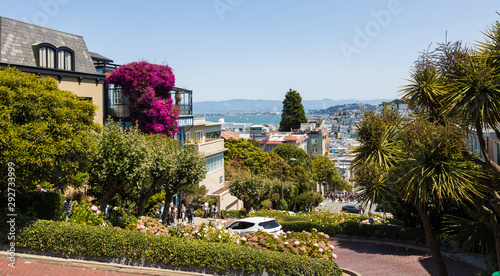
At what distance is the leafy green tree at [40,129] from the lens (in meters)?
11.5

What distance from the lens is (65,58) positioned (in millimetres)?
24609

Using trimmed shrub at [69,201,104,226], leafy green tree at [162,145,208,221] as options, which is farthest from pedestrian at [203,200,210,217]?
trimmed shrub at [69,201,104,226]

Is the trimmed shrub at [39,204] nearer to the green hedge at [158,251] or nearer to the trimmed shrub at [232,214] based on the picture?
the green hedge at [158,251]

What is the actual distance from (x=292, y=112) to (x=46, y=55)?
3639 inches

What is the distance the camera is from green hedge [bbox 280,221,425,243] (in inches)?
813

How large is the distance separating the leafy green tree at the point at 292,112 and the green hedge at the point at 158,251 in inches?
A: 3754

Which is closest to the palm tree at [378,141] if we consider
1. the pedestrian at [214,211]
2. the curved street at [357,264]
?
the curved street at [357,264]

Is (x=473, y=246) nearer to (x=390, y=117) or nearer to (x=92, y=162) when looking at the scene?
(x=390, y=117)

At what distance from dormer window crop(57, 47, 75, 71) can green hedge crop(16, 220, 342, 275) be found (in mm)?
14757

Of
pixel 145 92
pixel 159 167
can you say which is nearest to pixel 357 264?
pixel 159 167

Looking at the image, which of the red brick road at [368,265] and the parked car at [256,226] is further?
the parked car at [256,226]

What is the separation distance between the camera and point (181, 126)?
33.7 m

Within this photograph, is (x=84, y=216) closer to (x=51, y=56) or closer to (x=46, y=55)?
(x=46, y=55)

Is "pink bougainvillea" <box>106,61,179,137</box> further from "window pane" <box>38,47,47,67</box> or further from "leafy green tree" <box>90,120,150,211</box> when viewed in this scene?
"leafy green tree" <box>90,120,150,211</box>
